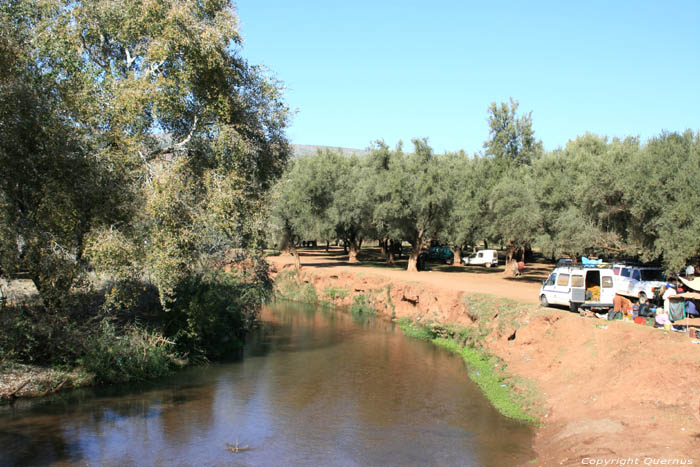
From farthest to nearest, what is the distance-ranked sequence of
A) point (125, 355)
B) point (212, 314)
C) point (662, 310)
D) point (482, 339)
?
point (482, 339) → point (212, 314) → point (125, 355) → point (662, 310)

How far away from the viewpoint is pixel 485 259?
57719 mm

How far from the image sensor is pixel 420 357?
24531mm

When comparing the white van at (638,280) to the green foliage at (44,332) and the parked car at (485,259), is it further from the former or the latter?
the parked car at (485,259)

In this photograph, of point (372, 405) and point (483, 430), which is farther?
point (372, 405)

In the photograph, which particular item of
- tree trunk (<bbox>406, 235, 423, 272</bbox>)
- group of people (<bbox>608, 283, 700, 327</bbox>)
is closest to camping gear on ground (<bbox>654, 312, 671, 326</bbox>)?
group of people (<bbox>608, 283, 700, 327</bbox>)

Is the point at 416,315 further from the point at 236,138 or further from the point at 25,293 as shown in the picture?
the point at 25,293

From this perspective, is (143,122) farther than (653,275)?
No

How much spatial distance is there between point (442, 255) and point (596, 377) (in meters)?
48.4

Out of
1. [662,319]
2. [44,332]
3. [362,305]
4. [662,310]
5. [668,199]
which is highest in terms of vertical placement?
[668,199]

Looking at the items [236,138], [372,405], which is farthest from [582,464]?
[236,138]

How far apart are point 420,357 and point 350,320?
10936 millimetres

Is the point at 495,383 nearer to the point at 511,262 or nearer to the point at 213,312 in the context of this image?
the point at 213,312

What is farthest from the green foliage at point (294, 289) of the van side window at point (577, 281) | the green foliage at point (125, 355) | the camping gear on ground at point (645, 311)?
the camping gear on ground at point (645, 311)

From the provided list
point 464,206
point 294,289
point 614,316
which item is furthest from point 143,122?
→ point 464,206
